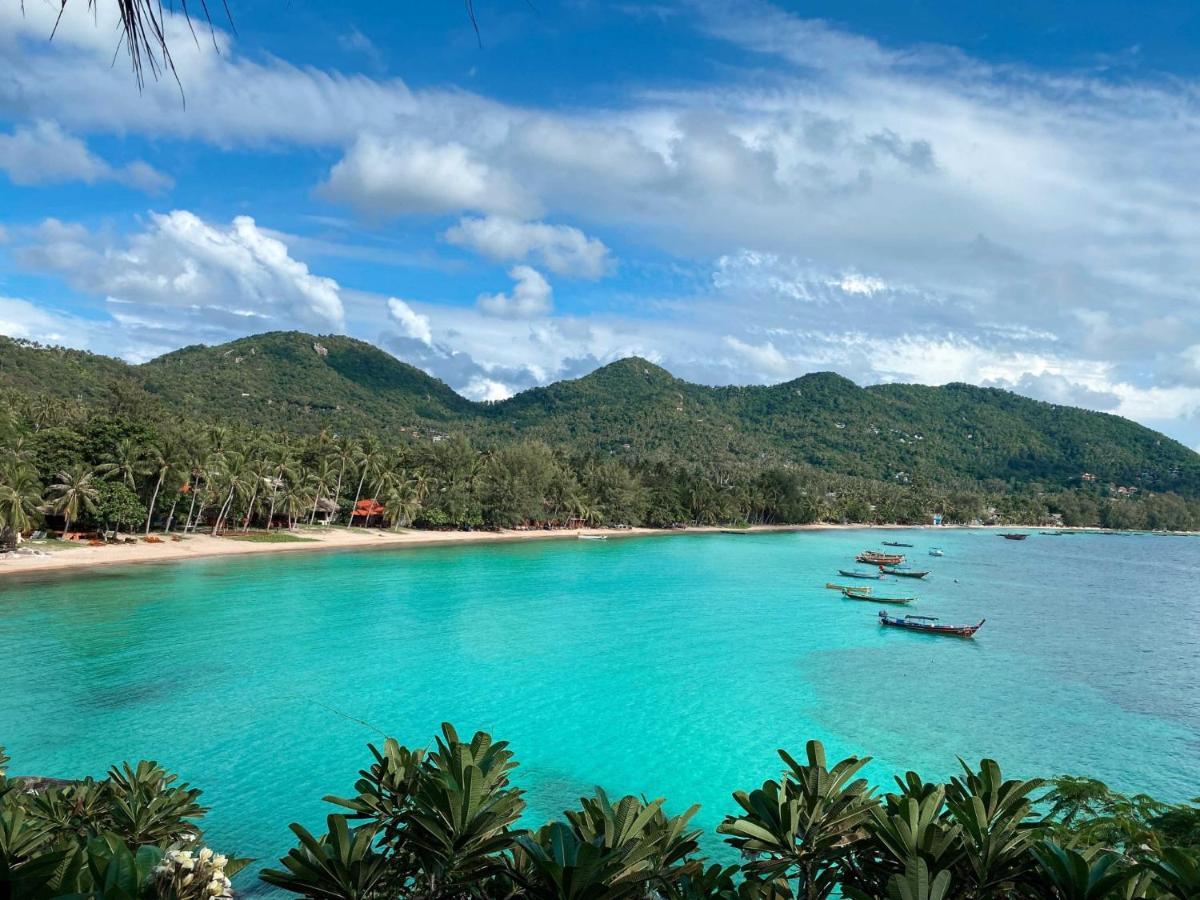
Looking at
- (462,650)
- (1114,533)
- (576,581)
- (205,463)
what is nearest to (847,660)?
(462,650)

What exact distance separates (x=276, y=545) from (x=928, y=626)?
53.8 metres

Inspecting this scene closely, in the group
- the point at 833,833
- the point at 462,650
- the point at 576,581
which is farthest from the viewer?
the point at 576,581

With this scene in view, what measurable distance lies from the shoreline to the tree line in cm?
219

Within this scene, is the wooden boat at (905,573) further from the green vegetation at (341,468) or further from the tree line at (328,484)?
the green vegetation at (341,468)

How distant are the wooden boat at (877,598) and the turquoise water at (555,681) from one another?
2.13m

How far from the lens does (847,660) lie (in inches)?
1427

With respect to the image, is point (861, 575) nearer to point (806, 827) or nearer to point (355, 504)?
point (355, 504)

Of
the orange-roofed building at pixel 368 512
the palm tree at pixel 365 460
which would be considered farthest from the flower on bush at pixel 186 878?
the orange-roofed building at pixel 368 512

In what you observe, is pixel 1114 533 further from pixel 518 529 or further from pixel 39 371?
pixel 39 371

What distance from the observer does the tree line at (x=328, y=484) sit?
168ft

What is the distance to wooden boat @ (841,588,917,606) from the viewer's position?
178ft

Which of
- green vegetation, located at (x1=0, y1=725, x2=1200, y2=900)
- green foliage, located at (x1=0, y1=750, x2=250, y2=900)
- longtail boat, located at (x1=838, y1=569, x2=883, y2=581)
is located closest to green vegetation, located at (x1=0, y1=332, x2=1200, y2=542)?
longtail boat, located at (x1=838, y1=569, x2=883, y2=581)

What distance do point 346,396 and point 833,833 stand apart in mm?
177056

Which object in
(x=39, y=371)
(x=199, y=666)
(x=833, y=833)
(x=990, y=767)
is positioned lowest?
(x=199, y=666)
